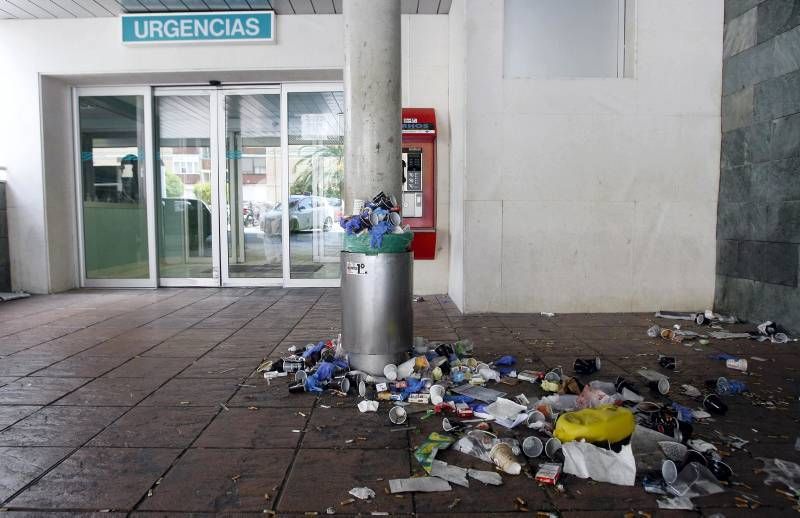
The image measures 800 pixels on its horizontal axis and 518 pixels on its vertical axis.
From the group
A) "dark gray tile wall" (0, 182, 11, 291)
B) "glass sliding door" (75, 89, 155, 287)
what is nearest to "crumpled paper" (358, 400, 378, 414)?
"glass sliding door" (75, 89, 155, 287)

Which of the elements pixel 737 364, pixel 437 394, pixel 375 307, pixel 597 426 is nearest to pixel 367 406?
pixel 437 394

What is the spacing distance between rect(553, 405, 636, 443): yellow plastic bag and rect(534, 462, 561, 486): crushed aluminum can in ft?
0.89

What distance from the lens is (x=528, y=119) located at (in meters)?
6.52

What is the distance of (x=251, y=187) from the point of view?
9.05m

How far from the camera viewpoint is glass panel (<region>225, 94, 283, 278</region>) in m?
8.88

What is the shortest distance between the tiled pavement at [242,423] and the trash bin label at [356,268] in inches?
37.9

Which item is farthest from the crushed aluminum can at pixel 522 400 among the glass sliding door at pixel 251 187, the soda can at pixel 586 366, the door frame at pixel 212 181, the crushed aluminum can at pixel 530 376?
the door frame at pixel 212 181

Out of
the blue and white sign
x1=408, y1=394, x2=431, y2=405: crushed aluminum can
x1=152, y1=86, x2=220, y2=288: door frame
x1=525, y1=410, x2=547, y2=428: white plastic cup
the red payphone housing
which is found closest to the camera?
x1=525, y1=410, x2=547, y2=428: white plastic cup

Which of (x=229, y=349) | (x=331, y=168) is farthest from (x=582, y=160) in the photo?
(x=229, y=349)

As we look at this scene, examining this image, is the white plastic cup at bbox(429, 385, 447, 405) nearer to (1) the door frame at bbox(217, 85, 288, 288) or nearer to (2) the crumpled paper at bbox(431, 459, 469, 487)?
(2) the crumpled paper at bbox(431, 459, 469, 487)

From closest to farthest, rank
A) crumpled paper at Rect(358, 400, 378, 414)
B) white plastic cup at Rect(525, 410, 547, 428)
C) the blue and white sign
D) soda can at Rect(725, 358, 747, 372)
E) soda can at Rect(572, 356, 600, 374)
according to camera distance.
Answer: white plastic cup at Rect(525, 410, 547, 428) < crumpled paper at Rect(358, 400, 378, 414) < soda can at Rect(572, 356, 600, 374) < soda can at Rect(725, 358, 747, 372) < the blue and white sign

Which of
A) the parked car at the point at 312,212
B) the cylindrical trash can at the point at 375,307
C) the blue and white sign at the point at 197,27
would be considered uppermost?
the blue and white sign at the point at 197,27

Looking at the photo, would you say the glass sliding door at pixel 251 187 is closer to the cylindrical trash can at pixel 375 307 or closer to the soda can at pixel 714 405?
the cylindrical trash can at pixel 375 307

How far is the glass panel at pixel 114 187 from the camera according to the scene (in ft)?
29.1
